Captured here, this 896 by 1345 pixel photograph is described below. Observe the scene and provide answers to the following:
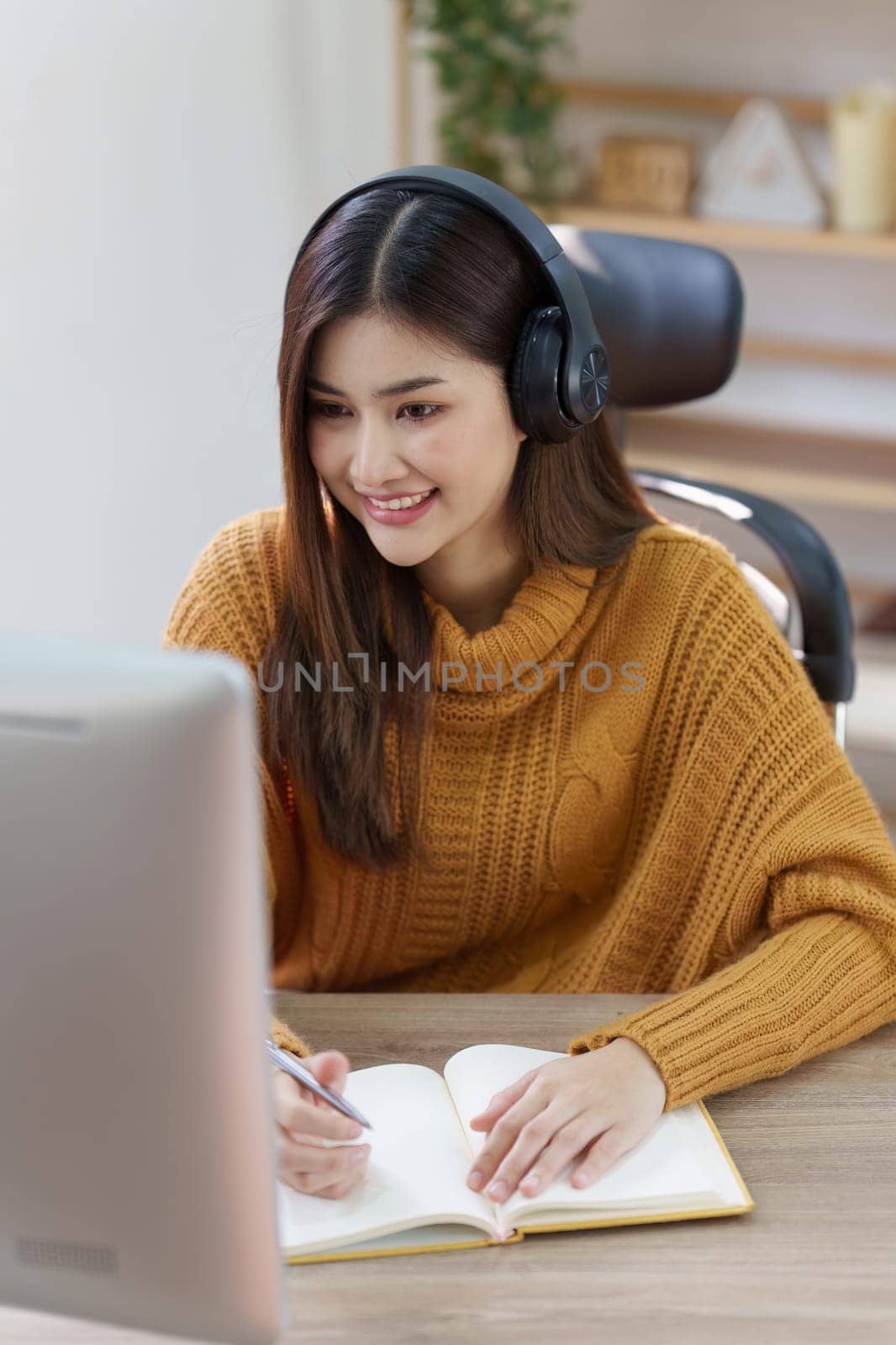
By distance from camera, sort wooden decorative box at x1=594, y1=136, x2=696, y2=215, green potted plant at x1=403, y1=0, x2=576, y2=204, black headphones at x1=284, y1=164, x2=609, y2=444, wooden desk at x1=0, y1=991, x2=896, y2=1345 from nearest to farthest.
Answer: wooden desk at x1=0, y1=991, x2=896, y2=1345
black headphones at x1=284, y1=164, x2=609, y2=444
green potted plant at x1=403, y1=0, x2=576, y2=204
wooden decorative box at x1=594, y1=136, x2=696, y2=215

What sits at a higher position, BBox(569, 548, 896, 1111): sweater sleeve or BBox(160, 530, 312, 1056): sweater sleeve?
BBox(160, 530, 312, 1056): sweater sleeve

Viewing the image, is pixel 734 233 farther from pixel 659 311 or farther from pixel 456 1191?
pixel 456 1191

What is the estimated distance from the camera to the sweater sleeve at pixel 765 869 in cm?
94

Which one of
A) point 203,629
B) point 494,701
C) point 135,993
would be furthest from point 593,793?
point 135,993

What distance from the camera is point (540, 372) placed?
1056 millimetres

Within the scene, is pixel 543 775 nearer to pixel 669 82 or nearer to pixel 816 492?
pixel 816 492

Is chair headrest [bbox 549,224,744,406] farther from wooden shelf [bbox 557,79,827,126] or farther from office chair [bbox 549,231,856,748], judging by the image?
wooden shelf [bbox 557,79,827,126]

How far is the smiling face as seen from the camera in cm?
104

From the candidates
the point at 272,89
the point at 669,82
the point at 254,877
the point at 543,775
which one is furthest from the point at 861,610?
the point at 254,877

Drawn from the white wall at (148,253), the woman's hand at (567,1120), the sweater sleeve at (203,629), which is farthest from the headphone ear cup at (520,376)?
the white wall at (148,253)

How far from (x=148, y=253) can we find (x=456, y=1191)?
189cm

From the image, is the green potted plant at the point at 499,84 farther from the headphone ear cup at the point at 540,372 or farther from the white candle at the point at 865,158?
the headphone ear cup at the point at 540,372

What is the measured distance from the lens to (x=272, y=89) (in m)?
2.52

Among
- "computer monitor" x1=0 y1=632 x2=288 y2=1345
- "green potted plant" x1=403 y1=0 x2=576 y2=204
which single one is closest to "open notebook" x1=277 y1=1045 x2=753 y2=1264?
"computer monitor" x1=0 y1=632 x2=288 y2=1345
